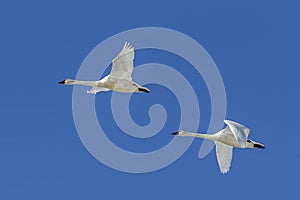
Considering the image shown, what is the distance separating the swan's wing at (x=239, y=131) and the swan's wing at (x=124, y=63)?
14.0 feet

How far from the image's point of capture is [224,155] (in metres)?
50.3

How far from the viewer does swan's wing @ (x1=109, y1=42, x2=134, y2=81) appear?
48.1m

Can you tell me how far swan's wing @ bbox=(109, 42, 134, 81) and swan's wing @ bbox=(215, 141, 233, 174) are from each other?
4655 mm

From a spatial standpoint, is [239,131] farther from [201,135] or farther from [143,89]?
[201,135]

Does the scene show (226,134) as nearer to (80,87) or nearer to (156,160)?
(156,160)

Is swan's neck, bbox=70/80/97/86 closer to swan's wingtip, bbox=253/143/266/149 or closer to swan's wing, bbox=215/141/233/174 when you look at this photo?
swan's wing, bbox=215/141/233/174

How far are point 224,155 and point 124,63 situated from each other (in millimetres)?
5529

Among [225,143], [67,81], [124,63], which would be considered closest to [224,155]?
[225,143]

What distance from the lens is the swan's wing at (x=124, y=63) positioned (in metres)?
48.1

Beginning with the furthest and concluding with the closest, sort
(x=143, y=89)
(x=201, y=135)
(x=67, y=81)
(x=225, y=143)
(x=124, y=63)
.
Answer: (x=67, y=81), (x=201, y=135), (x=225, y=143), (x=143, y=89), (x=124, y=63)

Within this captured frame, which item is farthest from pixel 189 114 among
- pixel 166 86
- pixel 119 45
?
pixel 119 45

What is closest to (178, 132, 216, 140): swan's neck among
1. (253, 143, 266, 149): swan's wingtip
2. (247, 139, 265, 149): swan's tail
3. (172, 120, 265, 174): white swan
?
(172, 120, 265, 174): white swan

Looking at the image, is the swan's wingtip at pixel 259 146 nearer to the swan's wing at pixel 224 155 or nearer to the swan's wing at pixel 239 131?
the swan's wing at pixel 224 155

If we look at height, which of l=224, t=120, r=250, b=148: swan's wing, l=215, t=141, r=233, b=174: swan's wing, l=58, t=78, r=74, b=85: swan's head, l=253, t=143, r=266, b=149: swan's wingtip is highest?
l=58, t=78, r=74, b=85: swan's head
